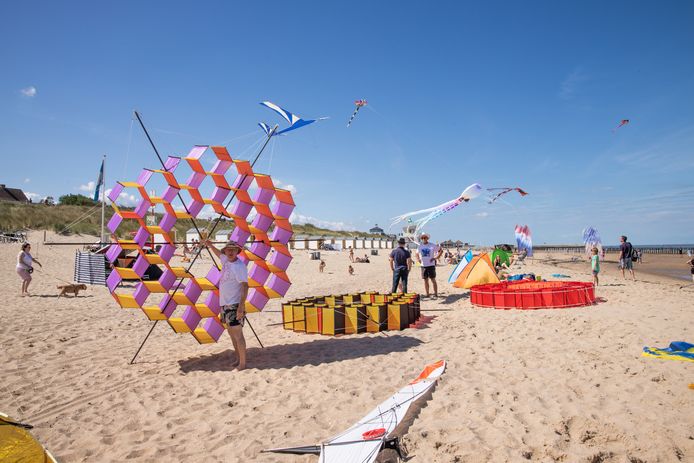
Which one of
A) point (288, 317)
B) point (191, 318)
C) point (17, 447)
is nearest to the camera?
point (17, 447)

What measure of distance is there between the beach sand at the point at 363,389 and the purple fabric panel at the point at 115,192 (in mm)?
2541

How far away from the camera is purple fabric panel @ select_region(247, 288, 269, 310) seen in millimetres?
6820

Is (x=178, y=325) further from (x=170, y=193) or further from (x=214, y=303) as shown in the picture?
(x=170, y=193)

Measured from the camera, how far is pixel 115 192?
6031 millimetres

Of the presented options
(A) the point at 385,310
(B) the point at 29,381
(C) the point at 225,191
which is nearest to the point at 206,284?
(C) the point at 225,191

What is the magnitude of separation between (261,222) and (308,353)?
7.68 ft

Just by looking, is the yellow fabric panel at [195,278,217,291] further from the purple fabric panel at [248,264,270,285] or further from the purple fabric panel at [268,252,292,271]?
the purple fabric panel at [268,252,292,271]

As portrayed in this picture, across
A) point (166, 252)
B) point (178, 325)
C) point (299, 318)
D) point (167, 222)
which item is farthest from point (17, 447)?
point (299, 318)

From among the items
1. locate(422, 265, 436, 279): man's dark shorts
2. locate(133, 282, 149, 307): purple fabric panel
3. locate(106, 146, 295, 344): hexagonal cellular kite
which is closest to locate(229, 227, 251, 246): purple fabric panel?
locate(106, 146, 295, 344): hexagonal cellular kite

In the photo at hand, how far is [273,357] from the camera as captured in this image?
6.56 meters

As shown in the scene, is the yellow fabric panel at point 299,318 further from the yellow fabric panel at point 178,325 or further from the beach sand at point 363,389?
the yellow fabric panel at point 178,325

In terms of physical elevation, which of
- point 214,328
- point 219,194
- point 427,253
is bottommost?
point 214,328

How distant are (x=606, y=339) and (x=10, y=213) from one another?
182 feet

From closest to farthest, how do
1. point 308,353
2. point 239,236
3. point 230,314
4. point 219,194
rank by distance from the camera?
Answer: point 230,314
point 219,194
point 239,236
point 308,353
